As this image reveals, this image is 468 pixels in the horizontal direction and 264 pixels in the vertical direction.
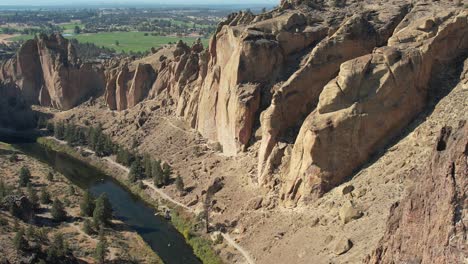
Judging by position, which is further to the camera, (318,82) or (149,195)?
(149,195)

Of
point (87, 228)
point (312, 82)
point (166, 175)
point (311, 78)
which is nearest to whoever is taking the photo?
point (87, 228)

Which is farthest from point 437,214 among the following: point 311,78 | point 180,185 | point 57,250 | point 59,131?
point 59,131

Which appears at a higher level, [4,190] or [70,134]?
[4,190]

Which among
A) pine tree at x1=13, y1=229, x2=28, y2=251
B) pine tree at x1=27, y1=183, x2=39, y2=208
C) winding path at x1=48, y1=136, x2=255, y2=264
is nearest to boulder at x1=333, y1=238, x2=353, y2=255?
winding path at x1=48, y1=136, x2=255, y2=264

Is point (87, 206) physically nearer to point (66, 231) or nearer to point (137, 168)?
point (66, 231)

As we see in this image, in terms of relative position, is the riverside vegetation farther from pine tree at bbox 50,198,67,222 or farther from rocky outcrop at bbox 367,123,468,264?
rocky outcrop at bbox 367,123,468,264

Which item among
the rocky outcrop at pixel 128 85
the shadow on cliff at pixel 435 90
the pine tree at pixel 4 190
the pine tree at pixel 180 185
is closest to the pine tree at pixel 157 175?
the pine tree at pixel 180 185
